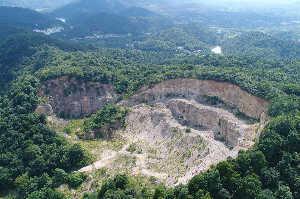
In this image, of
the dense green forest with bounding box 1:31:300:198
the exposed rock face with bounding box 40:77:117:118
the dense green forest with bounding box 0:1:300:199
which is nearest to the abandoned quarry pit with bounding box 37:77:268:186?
the exposed rock face with bounding box 40:77:117:118

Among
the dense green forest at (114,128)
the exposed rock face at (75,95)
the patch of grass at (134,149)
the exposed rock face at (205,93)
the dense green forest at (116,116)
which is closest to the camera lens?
the dense green forest at (116,116)

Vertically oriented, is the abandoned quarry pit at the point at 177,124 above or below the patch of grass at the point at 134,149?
above

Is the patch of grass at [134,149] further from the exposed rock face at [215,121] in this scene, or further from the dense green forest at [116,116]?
the exposed rock face at [215,121]

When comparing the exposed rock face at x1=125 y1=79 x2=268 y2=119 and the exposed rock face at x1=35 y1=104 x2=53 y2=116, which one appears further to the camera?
the exposed rock face at x1=35 y1=104 x2=53 y2=116

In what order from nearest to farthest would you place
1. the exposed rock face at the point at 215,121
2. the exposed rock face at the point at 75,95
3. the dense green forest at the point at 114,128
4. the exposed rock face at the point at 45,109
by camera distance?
the dense green forest at the point at 114,128, the exposed rock face at the point at 215,121, the exposed rock face at the point at 45,109, the exposed rock face at the point at 75,95

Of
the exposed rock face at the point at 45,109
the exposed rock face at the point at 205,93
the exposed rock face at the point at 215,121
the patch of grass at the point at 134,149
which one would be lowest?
the patch of grass at the point at 134,149

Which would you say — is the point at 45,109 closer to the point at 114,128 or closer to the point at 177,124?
the point at 114,128

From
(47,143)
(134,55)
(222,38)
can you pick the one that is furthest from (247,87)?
→ (222,38)

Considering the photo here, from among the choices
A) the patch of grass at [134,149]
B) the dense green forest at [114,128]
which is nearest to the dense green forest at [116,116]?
the dense green forest at [114,128]

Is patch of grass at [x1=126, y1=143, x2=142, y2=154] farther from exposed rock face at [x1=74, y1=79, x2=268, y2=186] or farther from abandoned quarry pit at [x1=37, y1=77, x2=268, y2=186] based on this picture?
exposed rock face at [x1=74, y1=79, x2=268, y2=186]

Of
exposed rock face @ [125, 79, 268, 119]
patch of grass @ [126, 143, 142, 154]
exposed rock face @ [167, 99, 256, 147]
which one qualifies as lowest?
patch of grass @ [126, 143, 142, 154]
